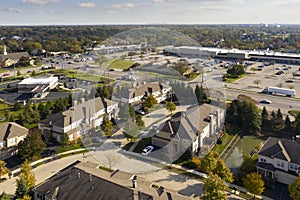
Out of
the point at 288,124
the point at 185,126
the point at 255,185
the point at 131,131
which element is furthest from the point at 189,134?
the point at 288,124

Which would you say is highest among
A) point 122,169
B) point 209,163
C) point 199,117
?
point 199,117

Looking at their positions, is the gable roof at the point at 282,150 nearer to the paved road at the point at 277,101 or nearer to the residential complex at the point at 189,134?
the residential complex at the point at 189,134

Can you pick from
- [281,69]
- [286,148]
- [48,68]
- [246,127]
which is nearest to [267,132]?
[246,127]

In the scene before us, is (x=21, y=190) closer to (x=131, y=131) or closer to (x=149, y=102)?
(x=131, y=131)

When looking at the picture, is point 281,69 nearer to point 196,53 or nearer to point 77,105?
point 196,53

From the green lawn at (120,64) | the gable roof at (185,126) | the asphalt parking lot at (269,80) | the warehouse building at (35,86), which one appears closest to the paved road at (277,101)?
the asphalt parking lot at (269,80)

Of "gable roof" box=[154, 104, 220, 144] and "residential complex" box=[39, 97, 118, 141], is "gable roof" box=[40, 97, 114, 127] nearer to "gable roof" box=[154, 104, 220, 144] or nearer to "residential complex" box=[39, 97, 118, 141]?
"residential complex" box=[39, 97, 118, 141]

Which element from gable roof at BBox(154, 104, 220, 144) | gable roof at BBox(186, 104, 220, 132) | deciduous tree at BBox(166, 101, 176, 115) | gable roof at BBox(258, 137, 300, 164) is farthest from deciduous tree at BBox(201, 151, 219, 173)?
deciduous tree at BBox(166, 101, 176, 115)
